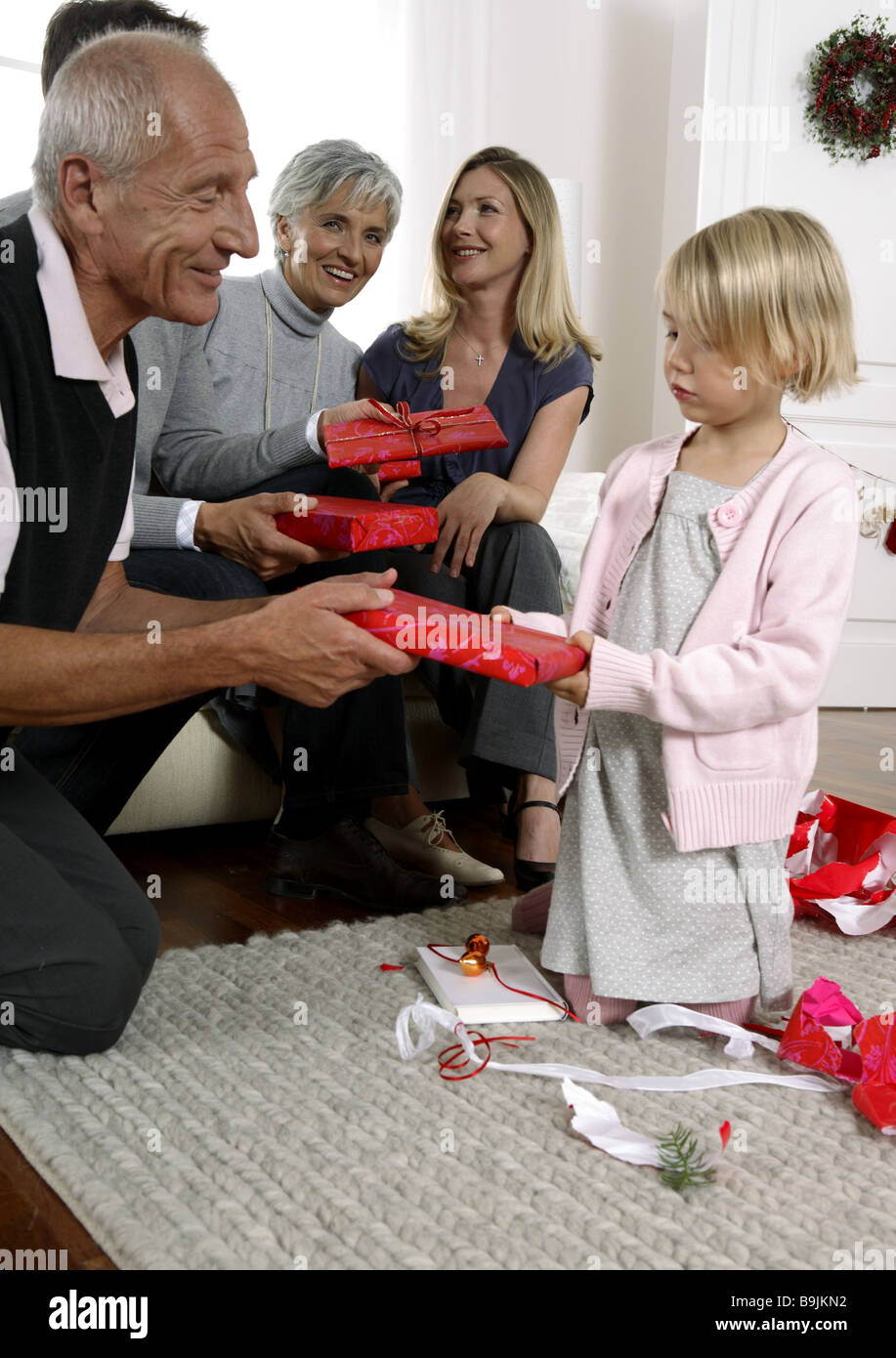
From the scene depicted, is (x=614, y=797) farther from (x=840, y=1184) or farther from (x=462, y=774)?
(x=462, y=774)

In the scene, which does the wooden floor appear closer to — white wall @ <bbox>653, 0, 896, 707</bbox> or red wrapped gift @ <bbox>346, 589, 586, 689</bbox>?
red wrapped gift @ <bbox>346, 589, 586, 689</bbox>

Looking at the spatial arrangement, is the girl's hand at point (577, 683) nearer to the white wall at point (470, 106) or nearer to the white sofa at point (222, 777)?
the white sofa at point (222, 777)

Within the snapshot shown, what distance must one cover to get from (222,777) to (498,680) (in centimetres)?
49

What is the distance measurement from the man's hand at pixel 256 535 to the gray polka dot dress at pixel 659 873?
493 mm

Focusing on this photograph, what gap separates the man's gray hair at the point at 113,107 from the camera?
3.86 ft

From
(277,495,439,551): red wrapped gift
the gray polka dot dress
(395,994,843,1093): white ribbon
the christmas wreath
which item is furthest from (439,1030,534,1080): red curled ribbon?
the christmas wreath

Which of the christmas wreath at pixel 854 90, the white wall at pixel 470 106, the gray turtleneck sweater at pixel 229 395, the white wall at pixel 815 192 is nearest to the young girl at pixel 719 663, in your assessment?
the gray turtleneck sweater at pixel 229 395

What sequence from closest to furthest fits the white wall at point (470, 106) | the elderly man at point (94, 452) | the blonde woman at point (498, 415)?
the elderly man at point (94, 452), the blonde woman at point (498, 415), the white wall at point (470, 106)

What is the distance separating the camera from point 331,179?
76.2 inches

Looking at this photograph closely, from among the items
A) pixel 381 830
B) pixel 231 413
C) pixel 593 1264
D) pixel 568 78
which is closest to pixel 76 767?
pixel 381 830

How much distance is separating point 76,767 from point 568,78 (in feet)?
11.3

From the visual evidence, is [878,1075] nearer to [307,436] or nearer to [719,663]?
[719,663]

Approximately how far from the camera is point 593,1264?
90 cm

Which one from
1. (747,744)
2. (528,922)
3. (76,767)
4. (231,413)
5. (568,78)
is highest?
(568,78)
